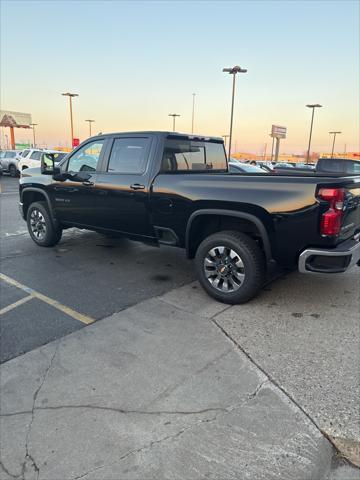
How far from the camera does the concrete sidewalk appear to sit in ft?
6.51

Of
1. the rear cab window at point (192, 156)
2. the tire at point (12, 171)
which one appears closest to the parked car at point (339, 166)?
the rear cab window at point (192, 156)

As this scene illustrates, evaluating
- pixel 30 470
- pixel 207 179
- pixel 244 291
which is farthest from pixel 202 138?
pixel 30 470

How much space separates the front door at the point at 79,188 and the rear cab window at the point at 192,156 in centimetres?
114

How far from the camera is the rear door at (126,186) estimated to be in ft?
15.3

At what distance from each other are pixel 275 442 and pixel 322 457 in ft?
0.86

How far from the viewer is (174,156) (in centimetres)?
471

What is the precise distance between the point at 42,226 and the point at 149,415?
483cm

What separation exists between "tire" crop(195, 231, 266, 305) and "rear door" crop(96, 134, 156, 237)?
970 millimetres

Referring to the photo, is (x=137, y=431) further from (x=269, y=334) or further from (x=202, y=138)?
(x=202, y=138)

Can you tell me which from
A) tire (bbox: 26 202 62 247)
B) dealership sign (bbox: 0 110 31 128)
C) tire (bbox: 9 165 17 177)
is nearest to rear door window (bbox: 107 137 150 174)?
tire (bbox: 26 202 62 247)

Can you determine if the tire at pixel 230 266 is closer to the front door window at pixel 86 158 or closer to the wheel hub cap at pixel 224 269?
the wheel hub cap at pixel 224 269

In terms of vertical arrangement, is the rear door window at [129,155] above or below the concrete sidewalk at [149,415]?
above

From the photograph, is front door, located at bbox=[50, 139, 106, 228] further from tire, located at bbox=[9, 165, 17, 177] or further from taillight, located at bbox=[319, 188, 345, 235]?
tire, located at bbox=[9, 165, 17, 177]

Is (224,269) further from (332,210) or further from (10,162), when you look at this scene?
(10,162)
